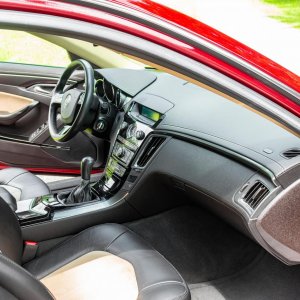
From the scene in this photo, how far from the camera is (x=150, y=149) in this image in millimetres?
2340

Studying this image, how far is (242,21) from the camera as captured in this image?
5930mm

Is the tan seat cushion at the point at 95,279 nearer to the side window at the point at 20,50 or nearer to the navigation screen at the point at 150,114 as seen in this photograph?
the navigation screen at the point at 150,114

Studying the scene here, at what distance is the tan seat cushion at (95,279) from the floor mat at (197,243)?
572 millimetres

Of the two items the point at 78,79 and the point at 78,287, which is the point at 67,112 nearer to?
the point at 78,79

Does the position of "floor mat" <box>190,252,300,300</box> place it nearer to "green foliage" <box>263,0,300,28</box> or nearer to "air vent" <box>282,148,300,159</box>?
"air vent" <box>282,148,300,159</box>

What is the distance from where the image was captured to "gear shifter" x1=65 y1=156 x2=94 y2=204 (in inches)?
97.6

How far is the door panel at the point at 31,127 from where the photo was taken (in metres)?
3.32

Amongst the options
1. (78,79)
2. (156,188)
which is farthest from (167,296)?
(78,79)

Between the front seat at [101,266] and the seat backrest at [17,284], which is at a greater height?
Answer: the seat backrest at [17,284]

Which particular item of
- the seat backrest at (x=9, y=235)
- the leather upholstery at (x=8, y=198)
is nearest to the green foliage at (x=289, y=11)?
the leather upholstery at (x=8, y=198)

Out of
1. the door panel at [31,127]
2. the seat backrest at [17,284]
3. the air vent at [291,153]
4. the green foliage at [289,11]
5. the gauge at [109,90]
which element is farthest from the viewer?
the green foliage at [289,11]

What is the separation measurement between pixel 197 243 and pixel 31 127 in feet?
4.54

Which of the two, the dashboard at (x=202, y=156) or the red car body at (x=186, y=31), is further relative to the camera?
the dashboard at (x=202, y=156)

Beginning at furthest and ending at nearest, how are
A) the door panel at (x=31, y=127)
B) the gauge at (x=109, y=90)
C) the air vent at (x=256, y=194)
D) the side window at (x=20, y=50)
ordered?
the side window at (x=20, y=50) → the door panel at (x=31, y=127) → the gauge at (x=109, y=90) → the air vent at (x=256, y=194)
